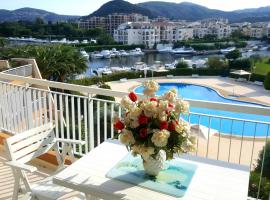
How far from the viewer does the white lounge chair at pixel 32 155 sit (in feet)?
7.94

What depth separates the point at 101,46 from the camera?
73875 mm

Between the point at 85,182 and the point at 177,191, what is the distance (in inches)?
25.0

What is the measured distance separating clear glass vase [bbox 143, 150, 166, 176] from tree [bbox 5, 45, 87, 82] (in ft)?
54.8

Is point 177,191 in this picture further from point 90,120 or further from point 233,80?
point 233,80

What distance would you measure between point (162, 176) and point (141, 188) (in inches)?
8.0

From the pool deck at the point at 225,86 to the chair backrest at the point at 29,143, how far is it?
20874 mm

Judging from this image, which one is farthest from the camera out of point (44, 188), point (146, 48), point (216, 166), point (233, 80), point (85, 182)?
point (146, 48)

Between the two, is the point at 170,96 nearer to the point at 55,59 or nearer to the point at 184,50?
the point at 55,59

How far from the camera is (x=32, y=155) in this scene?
9.23 feet

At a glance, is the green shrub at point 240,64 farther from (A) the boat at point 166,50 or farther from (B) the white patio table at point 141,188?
(A) the boat at point 166,50

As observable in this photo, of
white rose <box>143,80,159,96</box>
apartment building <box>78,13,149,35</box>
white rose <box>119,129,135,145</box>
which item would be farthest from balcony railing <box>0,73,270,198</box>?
apartment building <box>78,13,149,35</box>

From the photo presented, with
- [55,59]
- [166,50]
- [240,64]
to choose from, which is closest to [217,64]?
[240,64]

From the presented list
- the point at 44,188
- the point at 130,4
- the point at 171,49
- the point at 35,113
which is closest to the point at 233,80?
the point at 35,113

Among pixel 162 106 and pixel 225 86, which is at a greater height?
pixel 162 106
